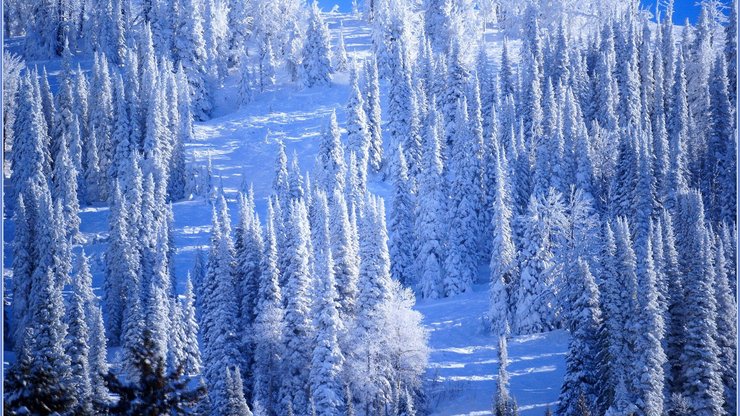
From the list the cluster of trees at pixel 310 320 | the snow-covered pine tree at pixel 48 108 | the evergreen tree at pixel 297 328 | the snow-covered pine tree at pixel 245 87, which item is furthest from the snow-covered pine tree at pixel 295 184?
the snow-covered pine tree at pixel 245 87

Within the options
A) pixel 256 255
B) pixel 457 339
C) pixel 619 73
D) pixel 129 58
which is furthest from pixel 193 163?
pixel 619 73

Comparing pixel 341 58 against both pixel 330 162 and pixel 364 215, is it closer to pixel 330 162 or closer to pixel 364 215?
pixel 330 162

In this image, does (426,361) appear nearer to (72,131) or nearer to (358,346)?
(358,346)

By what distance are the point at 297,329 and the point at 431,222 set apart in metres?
23.2

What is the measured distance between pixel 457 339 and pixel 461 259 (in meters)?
→ 13.0

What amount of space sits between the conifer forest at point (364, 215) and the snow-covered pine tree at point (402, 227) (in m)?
0.28

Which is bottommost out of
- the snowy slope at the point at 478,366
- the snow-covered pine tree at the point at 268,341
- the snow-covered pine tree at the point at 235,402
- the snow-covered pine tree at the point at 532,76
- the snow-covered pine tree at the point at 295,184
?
the snowy slope at the point at 478,366

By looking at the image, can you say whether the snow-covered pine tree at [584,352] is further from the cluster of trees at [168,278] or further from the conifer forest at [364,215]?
the cluster of trees at [168,278]

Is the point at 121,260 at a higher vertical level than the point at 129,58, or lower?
lower

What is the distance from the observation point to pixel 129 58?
90.0 meters

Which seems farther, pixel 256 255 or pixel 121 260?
pixel 121 260

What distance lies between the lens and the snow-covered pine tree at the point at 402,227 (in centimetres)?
6950

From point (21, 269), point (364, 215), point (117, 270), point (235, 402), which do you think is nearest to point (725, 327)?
point (235, 402)

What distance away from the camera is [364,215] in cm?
5662
